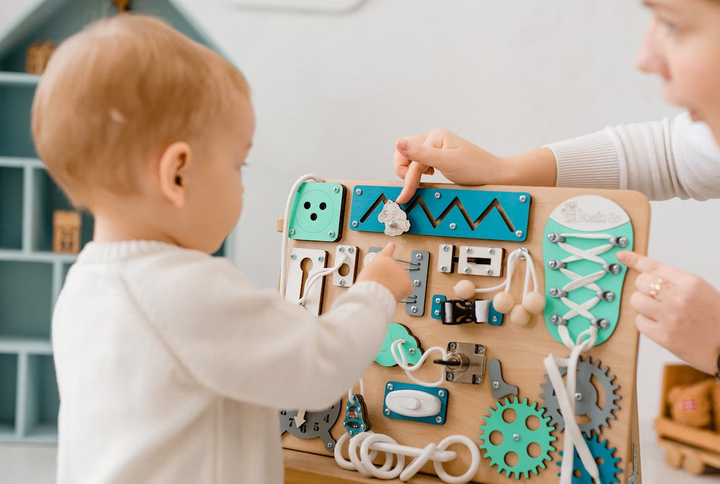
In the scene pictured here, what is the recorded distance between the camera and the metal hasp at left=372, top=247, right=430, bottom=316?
87cm

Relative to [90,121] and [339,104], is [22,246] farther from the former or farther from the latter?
[90,121]

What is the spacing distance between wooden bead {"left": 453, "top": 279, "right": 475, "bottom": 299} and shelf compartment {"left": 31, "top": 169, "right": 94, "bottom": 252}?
5.83ft

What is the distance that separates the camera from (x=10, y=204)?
2.34 m

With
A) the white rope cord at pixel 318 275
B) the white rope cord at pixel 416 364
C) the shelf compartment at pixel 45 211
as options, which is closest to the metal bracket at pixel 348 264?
the white rope cord at pixel 318 275

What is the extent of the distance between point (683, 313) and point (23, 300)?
2.25 m

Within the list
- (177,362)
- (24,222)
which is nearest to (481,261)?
(177,362)

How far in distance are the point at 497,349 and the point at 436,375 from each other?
0.09 metres

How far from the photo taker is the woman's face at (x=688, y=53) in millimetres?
559

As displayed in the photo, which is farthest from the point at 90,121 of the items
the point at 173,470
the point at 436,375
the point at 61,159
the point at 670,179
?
the point at 670,179

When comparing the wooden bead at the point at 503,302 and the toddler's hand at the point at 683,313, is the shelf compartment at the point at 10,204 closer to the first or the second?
the wooden bead at the point at 503,302

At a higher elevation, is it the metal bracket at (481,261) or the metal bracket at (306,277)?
the metal bracket at (481,261)

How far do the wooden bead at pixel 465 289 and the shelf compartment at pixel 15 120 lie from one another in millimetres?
1968

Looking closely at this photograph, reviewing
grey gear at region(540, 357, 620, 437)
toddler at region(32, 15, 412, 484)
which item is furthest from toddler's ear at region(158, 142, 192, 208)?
grey gear at region(540, 357, 620, 437)

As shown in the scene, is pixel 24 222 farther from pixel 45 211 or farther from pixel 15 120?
pixel 15 120
